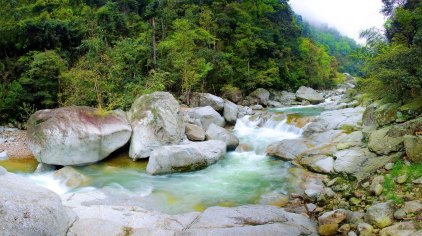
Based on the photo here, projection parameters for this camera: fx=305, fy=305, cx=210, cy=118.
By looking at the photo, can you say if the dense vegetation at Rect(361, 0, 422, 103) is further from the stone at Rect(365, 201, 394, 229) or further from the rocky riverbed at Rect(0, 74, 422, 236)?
the stone at Rect(365, 201, 394, 229)

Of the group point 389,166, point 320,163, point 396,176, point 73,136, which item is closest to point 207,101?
point 73,136

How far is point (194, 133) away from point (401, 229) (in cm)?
1059

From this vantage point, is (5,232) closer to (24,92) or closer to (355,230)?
(355,230)

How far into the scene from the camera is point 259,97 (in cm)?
3045

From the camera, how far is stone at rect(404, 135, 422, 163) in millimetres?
8227

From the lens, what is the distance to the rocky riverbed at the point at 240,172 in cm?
672

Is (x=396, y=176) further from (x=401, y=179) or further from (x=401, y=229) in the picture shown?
(x=401, y=229)

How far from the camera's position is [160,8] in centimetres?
2744

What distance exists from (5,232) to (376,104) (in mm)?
13121

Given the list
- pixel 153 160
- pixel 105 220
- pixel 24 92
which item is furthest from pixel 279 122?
pixel 24 92

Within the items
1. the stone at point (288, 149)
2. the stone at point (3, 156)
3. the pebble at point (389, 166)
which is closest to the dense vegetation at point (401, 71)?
the pebble at point (389, 166)

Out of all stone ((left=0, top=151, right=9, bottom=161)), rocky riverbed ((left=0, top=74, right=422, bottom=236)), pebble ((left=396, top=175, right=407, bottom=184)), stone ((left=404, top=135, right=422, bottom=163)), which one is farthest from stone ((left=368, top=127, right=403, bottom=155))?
stone ((left=0, top=151, right=9, bottom=161))

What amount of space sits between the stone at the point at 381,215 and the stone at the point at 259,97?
929 inches

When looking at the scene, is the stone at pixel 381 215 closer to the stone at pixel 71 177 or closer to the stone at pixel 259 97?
the stone at pixel 71 177
